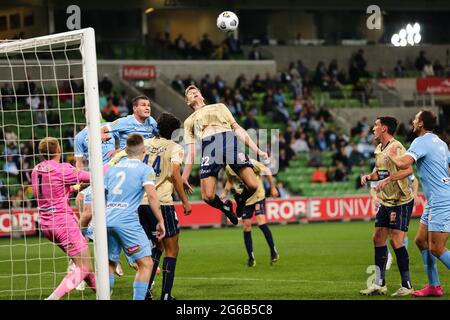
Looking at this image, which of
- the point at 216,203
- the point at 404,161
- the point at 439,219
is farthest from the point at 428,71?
the point at 404,161

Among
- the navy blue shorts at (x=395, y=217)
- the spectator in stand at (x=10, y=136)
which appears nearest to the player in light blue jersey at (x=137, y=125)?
the navy blue shorts at (x=395, y=217)

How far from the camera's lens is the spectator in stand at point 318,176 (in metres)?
30.9

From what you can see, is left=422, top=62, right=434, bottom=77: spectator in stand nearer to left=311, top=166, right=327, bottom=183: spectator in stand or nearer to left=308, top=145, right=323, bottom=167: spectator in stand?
left=308, top=145, right=323, bottom=167: spectator in stand

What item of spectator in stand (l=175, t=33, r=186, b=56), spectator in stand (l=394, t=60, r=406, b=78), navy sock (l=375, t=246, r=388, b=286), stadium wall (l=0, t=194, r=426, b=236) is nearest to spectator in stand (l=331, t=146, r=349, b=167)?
stadium wall (l=0, t=194, r=426, b=236)

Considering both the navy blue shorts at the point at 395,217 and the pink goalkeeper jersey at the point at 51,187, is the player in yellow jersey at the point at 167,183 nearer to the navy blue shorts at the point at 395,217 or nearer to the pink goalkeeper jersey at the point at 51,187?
the pink goalkeeper jersey at the point at 51,187

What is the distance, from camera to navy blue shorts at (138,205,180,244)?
10.9m

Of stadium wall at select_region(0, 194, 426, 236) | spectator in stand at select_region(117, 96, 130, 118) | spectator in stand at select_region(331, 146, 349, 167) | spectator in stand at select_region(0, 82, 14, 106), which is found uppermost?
spectator in stand at select_region(0, 82, 14, 106)

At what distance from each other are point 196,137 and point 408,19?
3265 cm

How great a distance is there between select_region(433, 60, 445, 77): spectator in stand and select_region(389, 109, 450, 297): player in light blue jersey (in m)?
29.7

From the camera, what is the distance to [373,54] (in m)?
41.6

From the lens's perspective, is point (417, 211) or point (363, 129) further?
point (363, 129)
